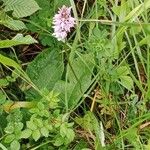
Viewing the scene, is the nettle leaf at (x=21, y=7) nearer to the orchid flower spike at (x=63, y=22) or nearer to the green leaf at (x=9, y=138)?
the orchid flower spike at (x=63, y=22)

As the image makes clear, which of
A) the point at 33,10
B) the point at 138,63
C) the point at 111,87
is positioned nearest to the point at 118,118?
the point at 111,87

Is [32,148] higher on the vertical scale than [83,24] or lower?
lower

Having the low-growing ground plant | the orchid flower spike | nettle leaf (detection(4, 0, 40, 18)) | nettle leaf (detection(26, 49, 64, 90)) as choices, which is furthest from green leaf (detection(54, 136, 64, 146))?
nettle leaf (detection(4, 0, 40, 18))

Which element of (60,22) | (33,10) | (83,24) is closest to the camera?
(60,22)

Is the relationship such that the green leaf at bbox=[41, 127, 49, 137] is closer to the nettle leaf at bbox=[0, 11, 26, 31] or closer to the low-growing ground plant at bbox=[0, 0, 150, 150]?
the low-growing ground plant at bbox=[0, 0, 150, 150]

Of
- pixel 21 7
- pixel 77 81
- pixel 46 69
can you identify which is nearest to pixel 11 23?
pixel 21 7

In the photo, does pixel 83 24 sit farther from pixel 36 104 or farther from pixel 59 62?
pixel 36 104

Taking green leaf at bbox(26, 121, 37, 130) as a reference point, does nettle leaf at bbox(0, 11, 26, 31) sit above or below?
above
